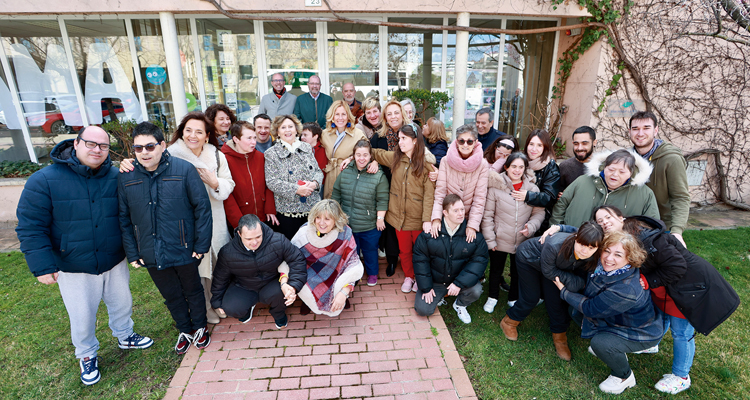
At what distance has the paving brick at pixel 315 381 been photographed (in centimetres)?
291

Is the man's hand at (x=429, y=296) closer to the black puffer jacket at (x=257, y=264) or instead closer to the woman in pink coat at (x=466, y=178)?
the woman in pink coat at (x=466, y=178)

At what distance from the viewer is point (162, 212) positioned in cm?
297

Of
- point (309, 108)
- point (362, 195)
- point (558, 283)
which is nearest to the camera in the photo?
point (558, 283)

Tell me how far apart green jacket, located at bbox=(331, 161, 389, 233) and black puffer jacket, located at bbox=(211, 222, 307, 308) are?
0.86m

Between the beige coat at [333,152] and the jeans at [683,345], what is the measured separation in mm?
3530

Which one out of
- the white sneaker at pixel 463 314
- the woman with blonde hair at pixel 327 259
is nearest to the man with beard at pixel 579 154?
the white sneaker at pixel 463 314

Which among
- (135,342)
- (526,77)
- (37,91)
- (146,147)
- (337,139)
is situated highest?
(526,77)

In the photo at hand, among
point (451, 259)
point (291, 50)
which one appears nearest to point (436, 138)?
point (451, 259)

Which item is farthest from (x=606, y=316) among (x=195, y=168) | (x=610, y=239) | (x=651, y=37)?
(x=651, y=37)

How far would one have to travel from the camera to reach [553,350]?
134 inches

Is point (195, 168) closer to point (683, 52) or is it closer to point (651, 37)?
point (651, 37)

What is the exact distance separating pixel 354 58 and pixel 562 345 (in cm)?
632

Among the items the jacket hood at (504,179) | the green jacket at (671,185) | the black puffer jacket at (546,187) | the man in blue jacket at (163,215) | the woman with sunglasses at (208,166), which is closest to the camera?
the man in blue jacket at (163,215)

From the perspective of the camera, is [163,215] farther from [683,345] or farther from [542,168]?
[683,345]
